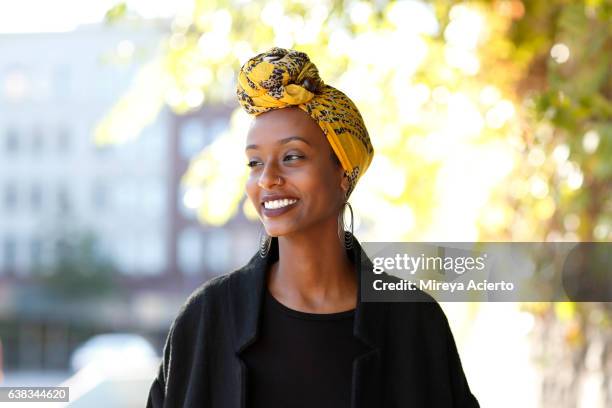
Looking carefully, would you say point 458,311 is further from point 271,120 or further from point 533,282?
point 271,120

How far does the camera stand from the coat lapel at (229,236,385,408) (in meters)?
1.50

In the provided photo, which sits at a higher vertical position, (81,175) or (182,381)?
(81,175)

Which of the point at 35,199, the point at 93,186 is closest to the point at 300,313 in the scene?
the point at 93,186

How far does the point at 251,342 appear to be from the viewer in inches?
59.9

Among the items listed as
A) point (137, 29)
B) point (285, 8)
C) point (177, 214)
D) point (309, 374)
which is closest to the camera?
point (309, 374)

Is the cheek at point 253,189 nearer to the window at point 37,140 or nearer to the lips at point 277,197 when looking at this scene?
the lips at point 277,197

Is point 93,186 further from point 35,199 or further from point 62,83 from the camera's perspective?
point 62,83

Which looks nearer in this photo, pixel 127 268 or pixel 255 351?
pixel 255 351

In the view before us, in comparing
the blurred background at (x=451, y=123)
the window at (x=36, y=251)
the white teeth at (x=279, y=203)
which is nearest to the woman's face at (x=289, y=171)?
the white teeth at (x=279, y=203)

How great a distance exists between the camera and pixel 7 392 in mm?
2131

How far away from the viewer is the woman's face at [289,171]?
1518 mm

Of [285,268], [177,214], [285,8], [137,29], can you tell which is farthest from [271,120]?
[177,214]

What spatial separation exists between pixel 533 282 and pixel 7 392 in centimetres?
193

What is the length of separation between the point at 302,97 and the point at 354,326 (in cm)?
42
